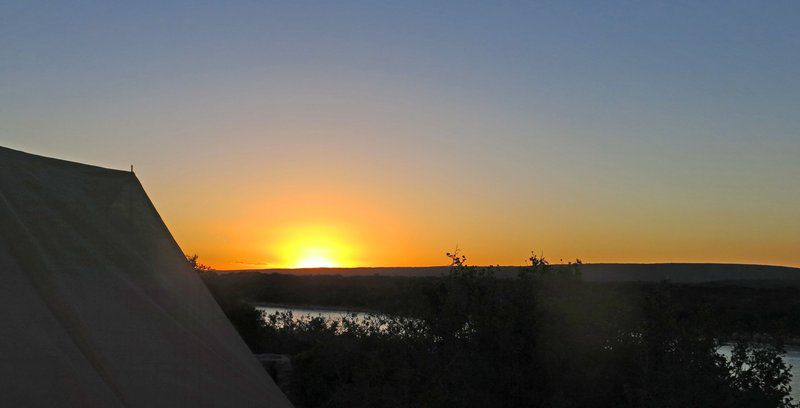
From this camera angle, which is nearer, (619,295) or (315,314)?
(619,295)

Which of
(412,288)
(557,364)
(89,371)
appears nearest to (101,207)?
(89,371)

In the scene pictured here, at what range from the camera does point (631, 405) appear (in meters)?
8.62

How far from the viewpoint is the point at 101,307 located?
6844mm

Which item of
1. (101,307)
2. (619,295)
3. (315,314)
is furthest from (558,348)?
(315,314)

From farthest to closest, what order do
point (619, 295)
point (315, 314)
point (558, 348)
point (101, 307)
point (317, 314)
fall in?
1. point (315, 314)
2. point (317, 314)
3. point (619, 295)
4. point (558, 348)
5. point (101, 307)

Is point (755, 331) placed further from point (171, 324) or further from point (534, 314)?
point (171, 324)

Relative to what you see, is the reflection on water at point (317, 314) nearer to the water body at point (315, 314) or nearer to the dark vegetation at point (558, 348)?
the water body at point (315, 314)

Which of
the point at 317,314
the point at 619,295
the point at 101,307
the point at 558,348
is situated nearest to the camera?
the point at 101,307

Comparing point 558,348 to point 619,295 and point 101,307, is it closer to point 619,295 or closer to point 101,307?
point 619,295

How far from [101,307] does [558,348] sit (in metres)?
5.51

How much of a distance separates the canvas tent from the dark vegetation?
111 inches

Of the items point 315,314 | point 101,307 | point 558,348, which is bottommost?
point 315,314

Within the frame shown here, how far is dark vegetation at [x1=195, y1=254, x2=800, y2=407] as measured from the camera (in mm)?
8625

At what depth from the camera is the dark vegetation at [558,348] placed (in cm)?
862
